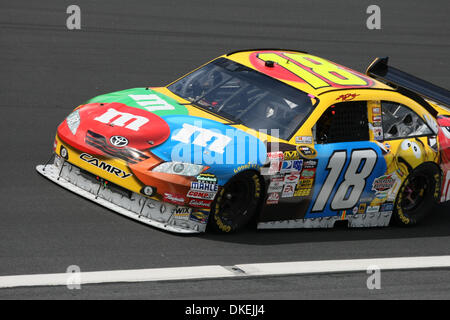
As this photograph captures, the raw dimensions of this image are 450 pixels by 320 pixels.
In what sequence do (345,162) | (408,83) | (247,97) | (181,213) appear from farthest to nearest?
1. (408,83)
2. (247,97)
3. (345,162)
4. (181,213)

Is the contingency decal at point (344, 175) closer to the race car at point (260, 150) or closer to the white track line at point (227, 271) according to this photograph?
the race car at point (260, 150)

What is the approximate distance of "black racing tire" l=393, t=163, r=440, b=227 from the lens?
Result: 340 inches

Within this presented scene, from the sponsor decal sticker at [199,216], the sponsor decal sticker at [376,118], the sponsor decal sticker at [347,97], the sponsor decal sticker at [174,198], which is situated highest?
the sponsor decal sticker at [347,97]

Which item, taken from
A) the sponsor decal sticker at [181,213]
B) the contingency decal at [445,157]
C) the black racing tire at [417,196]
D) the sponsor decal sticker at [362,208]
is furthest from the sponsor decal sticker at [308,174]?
the contingency decal at [445,157]

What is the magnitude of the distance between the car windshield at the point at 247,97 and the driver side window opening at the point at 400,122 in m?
0.91

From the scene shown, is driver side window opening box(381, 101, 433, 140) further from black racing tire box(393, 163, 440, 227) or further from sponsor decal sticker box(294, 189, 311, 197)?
sponsor decal sticker box(294, 189, 311, 197)

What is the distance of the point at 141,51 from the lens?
48.2 feet

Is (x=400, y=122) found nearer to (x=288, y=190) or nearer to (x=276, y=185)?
(x=288, y=190)

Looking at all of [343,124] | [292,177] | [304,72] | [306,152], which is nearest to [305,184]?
[292,177]

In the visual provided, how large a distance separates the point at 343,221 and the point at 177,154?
2.07 meters

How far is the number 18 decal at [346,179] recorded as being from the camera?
784 cm

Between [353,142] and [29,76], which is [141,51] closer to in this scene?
[29,76]

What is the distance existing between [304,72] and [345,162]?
3.91 ft

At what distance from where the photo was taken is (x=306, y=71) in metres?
8.53
